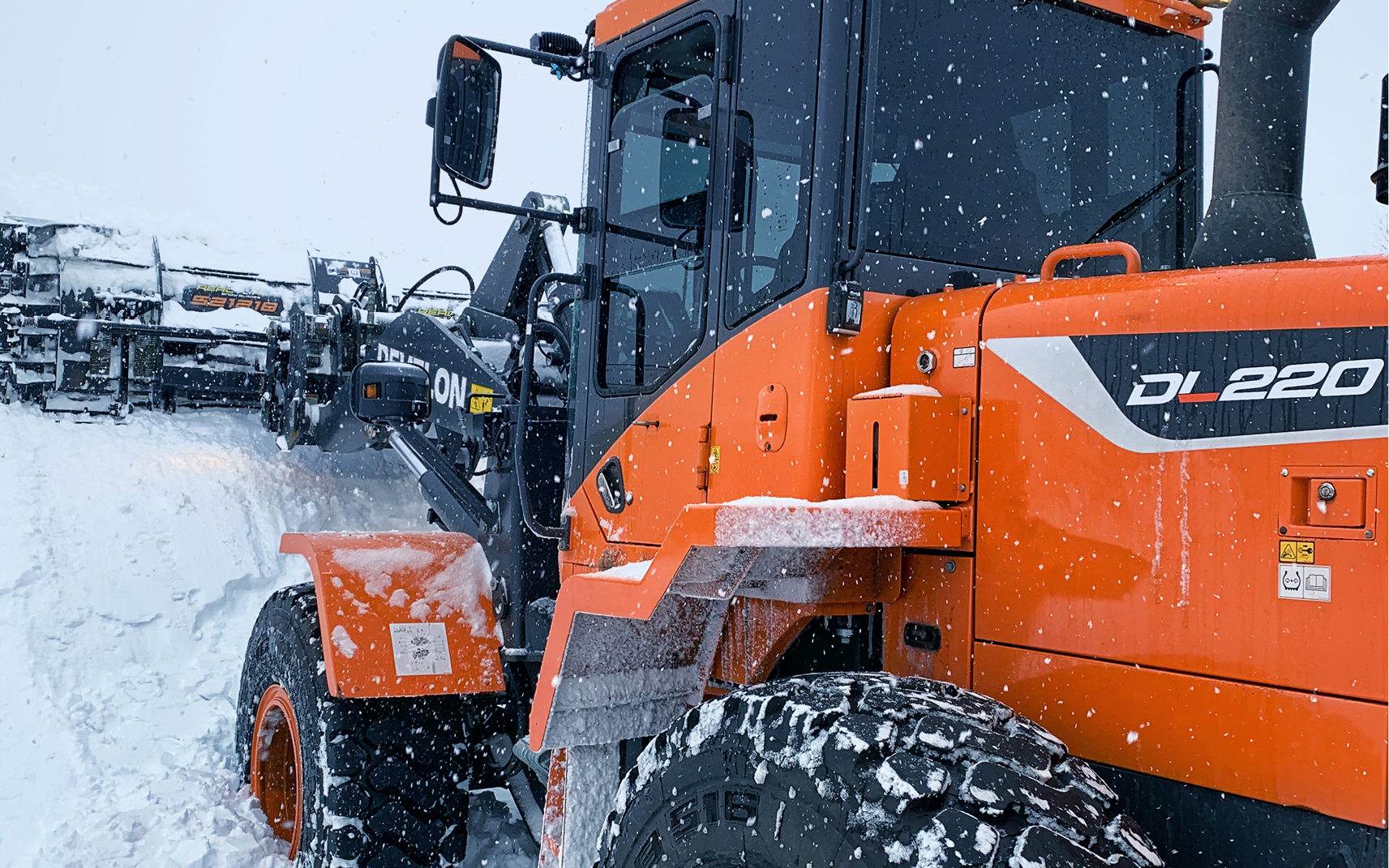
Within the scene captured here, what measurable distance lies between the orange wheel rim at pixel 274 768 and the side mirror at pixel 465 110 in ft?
8.27

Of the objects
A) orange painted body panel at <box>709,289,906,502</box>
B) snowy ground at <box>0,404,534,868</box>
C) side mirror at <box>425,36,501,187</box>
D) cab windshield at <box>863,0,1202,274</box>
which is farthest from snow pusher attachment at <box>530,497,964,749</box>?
snowy ground at <box>0,404,534,868</box>

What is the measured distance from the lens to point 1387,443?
1.89m

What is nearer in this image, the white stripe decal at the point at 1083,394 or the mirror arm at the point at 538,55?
the white stripe decal at the point at 1083,394

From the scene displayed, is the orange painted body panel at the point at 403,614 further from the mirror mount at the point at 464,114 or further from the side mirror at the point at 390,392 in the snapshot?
the mirror mount at the point at 464,114

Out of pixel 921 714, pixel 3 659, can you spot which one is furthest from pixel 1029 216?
pixel 3 659

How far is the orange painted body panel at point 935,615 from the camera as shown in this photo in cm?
252

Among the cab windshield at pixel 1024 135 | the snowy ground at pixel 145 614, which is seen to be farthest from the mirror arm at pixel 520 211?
the snowy ground at pixel 145 614

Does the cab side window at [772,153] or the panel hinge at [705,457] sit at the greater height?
the cab side window at [772,153]

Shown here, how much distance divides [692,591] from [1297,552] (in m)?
1.20

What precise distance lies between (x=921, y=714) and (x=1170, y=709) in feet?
1.53

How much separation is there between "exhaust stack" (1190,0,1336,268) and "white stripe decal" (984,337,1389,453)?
0.41 meters

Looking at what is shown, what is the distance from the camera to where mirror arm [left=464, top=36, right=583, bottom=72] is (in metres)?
3.22

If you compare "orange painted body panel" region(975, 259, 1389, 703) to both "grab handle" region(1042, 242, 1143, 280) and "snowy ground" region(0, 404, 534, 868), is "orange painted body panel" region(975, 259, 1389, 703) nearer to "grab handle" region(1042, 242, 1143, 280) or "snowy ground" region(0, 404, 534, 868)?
"grab handle" region(1042, 242, 1143, 280)

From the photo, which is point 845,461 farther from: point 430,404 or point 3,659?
point 3,659
